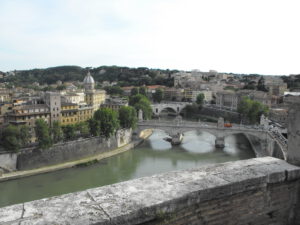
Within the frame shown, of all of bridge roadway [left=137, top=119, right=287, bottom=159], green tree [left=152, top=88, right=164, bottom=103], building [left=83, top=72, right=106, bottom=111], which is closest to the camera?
bridge roadway [left=137, top=119, right=287, bottom=159]

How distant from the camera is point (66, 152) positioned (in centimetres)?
1287

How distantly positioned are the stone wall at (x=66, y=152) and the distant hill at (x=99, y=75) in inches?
1412

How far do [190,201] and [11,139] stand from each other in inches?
463

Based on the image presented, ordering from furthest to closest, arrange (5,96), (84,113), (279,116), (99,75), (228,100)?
(99,75), (228,100), (279,116), (5,96), (84,113)

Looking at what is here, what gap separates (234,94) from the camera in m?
32.4

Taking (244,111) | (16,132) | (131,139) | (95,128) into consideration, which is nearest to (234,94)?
(244,111)

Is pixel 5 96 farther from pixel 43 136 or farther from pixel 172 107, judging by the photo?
pixel 172 107

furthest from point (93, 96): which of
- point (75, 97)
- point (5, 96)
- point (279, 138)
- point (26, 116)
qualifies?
point (279, 138)

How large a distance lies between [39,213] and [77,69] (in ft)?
228

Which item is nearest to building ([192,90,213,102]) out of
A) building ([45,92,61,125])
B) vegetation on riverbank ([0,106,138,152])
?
vegetation on riverbank ([0,106,138,152])

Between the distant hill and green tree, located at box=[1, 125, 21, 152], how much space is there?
1502 inches

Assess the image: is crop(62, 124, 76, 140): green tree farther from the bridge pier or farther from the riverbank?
the bridge pier

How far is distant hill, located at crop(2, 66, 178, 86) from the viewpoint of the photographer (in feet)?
172

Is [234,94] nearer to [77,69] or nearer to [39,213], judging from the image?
[39,213]
